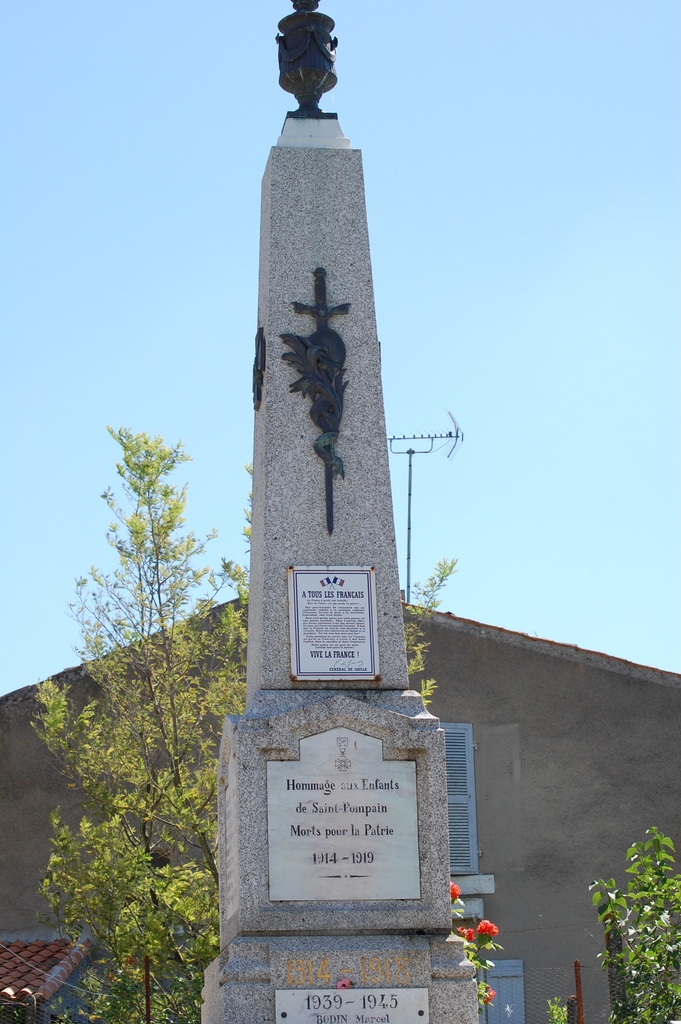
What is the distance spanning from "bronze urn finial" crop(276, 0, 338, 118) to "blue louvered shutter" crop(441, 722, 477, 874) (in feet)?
23.3

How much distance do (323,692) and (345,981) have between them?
1.28m

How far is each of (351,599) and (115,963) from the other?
421cm

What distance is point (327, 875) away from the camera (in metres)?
6.47

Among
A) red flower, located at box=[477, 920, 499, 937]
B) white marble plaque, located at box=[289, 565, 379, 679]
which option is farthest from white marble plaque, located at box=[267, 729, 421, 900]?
red flower, located at box=[477, 920, 499, 937]

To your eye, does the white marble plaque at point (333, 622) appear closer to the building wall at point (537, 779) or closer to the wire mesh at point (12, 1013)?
the wire mesh at point (12, 1013)

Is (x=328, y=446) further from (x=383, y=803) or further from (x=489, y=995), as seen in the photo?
(x=489, y=995)

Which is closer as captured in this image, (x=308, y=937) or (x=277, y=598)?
(x=308, y=937)

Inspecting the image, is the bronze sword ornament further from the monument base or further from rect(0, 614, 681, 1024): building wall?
rect(0, 614, 681, 1024): building wall

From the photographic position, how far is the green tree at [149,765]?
9570 mm

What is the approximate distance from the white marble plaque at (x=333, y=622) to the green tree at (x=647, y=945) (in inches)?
69.6

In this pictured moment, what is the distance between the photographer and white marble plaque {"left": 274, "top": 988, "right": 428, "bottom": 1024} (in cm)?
623

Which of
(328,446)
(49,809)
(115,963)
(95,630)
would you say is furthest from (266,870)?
(49,809)

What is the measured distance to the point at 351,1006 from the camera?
626 centimetres

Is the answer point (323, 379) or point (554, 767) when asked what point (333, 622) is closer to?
point (323, 379)
